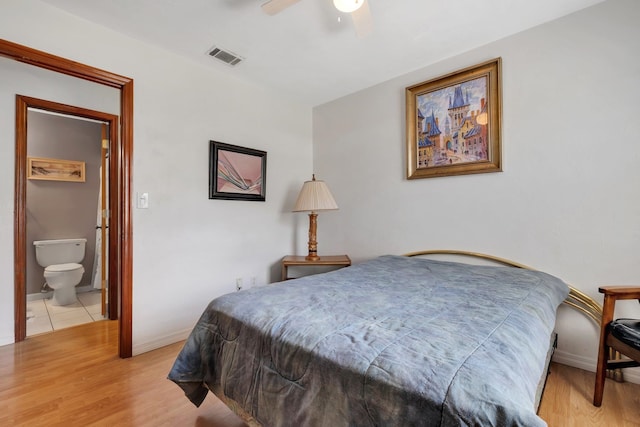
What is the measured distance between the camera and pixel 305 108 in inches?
138

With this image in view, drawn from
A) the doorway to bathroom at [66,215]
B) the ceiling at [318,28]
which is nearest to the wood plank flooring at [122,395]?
the doorway to bathroom at [66,215]

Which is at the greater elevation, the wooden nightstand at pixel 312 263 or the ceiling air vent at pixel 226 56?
the ceiling air vent at pixel 226 56

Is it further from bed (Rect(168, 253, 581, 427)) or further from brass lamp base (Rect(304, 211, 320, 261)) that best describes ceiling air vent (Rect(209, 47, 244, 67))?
bed (Rect(168, 253, 581, 427))

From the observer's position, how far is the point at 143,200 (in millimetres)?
2195

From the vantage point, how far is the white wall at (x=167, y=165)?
78.0 inches

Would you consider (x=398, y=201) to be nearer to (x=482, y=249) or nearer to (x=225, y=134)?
(x=482, y=249)

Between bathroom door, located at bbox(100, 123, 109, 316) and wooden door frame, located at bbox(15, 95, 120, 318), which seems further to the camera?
bathroom door, located at bbox(100, 123, 109, 316)

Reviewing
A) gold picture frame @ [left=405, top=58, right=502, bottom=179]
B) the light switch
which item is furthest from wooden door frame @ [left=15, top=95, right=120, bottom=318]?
gold picture frame @ [left=405, top=58, right=502, bottom=179]

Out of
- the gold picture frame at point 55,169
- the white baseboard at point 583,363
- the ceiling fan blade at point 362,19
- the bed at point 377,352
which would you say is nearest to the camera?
the bed at point 377,352

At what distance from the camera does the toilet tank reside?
139 inches

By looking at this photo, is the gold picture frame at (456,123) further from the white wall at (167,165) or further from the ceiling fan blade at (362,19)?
the white wall at (167,165)

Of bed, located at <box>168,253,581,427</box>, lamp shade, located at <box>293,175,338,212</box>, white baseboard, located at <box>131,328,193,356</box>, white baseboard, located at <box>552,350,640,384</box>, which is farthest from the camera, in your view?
lamp shade, located at <box>293,175,338,212</box>

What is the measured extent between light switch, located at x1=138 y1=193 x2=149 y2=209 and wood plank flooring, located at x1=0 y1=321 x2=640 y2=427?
1.14 meters

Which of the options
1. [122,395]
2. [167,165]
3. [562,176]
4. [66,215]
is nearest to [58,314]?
[66,215]
